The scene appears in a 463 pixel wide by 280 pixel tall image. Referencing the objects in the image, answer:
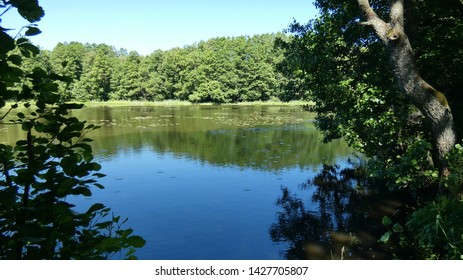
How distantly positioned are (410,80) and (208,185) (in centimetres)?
1141

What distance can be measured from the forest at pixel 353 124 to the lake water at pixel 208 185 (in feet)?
3.64

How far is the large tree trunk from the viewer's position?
8531 mm

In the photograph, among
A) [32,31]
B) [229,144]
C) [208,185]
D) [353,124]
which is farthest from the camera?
[229,144]

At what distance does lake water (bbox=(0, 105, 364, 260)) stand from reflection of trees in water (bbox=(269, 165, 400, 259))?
26 centimetres

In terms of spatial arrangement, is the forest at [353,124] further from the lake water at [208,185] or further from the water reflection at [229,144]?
the water reflection at [229,144]

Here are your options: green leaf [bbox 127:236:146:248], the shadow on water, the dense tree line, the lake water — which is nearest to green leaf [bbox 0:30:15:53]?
green leaf [bbox 127:236:146:248]

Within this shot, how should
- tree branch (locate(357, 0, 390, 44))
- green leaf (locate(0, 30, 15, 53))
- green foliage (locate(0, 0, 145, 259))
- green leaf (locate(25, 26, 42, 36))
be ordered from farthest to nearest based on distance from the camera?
tree branch (locate(357, 0, 390, 44))
green foliage (locate(0, 0, 145, 259))
green leaf (locate(25, 26, 42, 36))
green leaf (locate(0, 30, 15, 53))

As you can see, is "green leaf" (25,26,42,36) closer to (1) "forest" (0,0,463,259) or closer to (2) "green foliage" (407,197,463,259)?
(1) "forest" (0,0,463,259)

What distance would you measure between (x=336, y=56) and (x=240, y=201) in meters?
7.40

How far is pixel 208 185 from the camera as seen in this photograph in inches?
698

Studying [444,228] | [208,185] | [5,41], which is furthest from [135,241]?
[208,185]

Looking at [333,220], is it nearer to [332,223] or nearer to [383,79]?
[332,223]

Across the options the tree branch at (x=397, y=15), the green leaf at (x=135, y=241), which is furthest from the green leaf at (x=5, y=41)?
the tree branch at (x=397, y=15)

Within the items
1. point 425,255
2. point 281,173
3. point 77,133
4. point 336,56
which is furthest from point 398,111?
point 77,133
